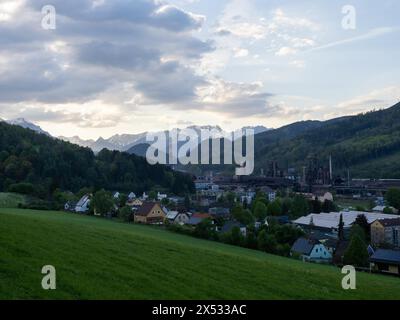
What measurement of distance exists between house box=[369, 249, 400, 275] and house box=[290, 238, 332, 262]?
5.95 metres

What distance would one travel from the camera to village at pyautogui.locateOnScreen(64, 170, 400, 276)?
40.7 metres

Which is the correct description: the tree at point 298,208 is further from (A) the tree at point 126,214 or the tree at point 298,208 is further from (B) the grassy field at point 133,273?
(B) the grassy field at point 133,273

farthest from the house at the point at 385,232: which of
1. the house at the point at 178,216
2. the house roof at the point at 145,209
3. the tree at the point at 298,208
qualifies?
the house roof at the point at 145,209

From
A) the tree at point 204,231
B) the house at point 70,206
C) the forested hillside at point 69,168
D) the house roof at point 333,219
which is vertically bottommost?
the house roof at point 333,219

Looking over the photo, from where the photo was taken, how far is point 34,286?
1130cm

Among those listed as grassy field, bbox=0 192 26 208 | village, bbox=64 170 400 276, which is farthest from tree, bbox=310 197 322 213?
grassy field, bbox=0 192 26 208

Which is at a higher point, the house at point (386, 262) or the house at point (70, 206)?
the house at point (70, 206)

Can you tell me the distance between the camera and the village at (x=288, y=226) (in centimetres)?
4072

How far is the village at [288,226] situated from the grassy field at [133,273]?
20.6m

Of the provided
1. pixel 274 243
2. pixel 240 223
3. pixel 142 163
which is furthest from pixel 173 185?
pixel 274 243

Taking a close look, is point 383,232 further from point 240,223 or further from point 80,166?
point 80,166

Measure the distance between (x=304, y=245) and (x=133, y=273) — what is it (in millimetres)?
34908

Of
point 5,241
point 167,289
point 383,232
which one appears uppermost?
point 5,241

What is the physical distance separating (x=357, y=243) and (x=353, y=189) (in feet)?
330
